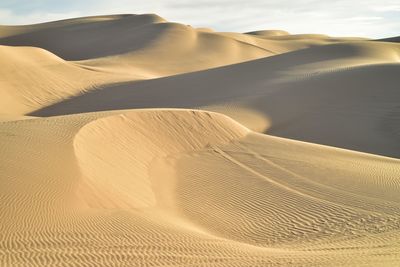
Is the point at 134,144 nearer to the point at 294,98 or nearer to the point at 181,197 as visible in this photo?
the point at 181,197

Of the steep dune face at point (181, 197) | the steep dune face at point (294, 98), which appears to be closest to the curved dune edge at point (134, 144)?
the steep dune face at point (181, 197)

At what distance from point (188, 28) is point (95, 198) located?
6398 cm

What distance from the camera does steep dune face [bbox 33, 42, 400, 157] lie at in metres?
21.5

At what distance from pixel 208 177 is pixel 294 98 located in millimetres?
14635

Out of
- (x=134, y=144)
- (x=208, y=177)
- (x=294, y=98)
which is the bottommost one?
(x=294, y=98)

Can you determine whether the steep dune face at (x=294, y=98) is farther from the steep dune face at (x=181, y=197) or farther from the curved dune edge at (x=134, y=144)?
the curved dune edge at (x=134, y=144)

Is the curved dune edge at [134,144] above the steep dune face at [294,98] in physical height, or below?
above

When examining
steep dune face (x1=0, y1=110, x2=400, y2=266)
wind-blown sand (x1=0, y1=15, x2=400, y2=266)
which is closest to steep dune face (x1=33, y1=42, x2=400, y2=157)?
wind-blown sand (x1=0, y1=15, x2=400, y2=266)

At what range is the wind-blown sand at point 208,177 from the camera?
719cm

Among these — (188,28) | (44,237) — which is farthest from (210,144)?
(188,28)

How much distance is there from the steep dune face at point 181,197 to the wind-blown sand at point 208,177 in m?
0.04

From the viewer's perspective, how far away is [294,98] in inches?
1013

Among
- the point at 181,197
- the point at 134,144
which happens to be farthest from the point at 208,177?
the point at 134,144

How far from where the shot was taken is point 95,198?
8953mm
